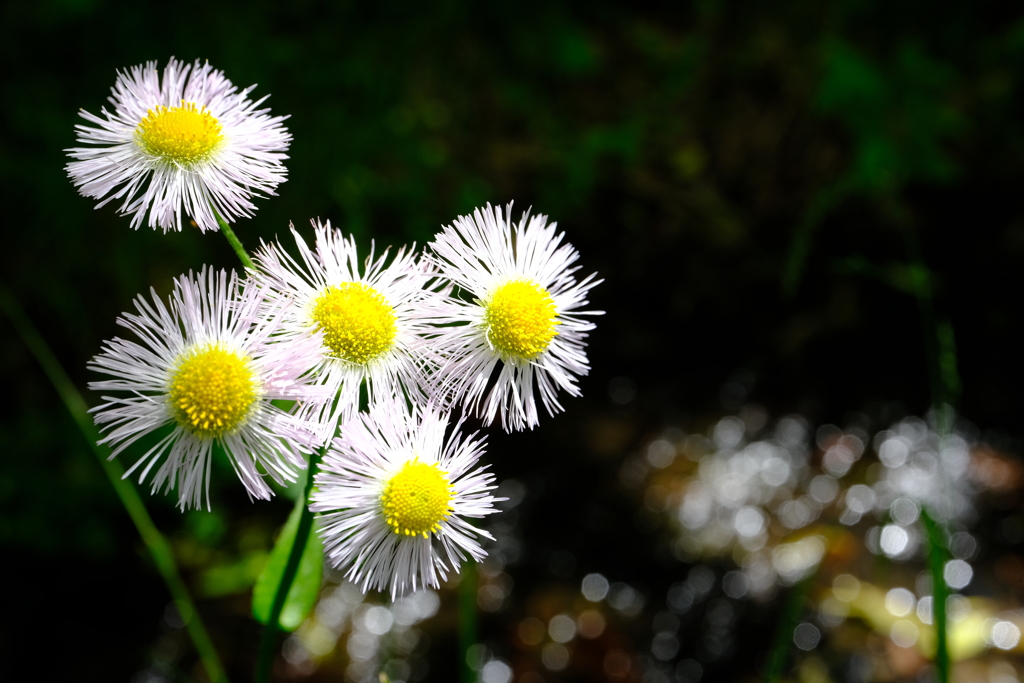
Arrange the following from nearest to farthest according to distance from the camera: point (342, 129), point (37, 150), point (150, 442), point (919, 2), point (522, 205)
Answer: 1. point (150, 442)
2. point (37, 150)
3. point (342, 129)
4. point (522, 205)
5. point (919, 2)

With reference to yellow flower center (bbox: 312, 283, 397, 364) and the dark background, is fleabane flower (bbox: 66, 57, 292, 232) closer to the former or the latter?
yellow flower center (bbox: 312, 283, 397, 364)

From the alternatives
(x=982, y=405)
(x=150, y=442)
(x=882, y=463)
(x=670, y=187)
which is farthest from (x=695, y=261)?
(x=150, y=442)

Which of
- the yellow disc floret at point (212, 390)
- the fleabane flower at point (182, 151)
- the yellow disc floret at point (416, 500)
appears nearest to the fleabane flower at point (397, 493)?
the yellow disc floret at point (416, 500)

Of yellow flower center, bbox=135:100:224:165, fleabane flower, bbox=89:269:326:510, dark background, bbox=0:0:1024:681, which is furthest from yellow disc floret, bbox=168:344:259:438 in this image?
dark background, bbox=0:0:1024:681

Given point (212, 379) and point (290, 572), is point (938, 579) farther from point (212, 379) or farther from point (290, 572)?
point (212, 379)

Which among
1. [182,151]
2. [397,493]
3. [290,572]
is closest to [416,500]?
[397,493]

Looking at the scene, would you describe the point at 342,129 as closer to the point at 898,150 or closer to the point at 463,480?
the point at 463,480
